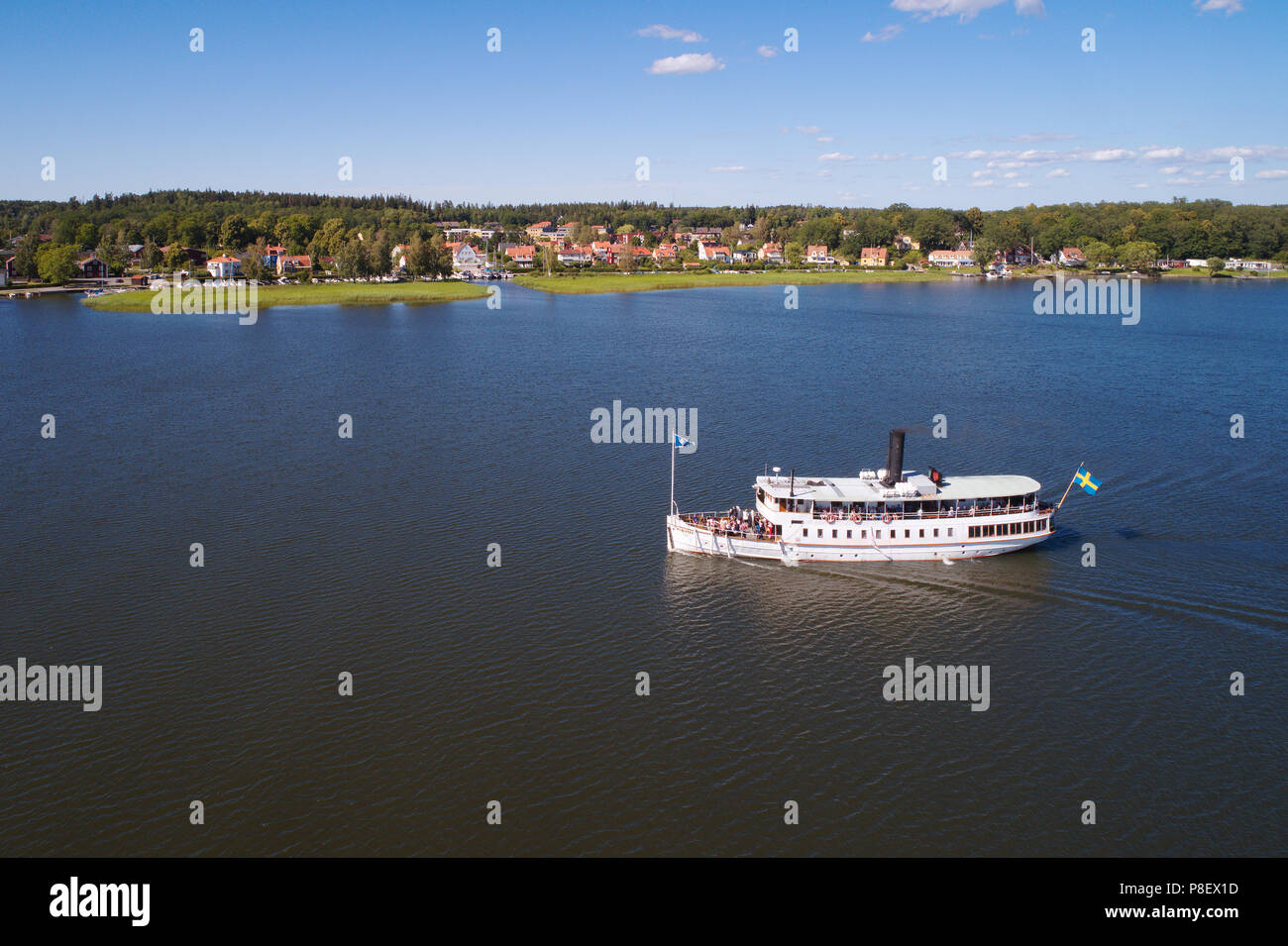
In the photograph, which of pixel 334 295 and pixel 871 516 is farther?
pixel 334 295

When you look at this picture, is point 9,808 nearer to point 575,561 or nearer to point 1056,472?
point 575,561

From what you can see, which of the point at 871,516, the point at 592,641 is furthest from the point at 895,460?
the point at 592,641

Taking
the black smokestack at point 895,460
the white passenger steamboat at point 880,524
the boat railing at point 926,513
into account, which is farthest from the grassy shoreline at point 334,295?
the boat railing at point 926,513

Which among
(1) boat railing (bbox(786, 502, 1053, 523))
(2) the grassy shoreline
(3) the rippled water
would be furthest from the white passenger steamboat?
(2) the grassy shoreline

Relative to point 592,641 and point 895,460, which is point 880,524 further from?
point 592,641

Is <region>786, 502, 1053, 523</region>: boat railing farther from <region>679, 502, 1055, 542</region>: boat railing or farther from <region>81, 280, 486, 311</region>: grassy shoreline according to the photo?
<region>81, 280, 486, 311</region>: grassy shoreline

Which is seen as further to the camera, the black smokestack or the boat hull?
the black smokestack
